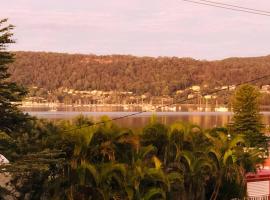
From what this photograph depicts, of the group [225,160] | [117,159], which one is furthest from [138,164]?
[225,160]

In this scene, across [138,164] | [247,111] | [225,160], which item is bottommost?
[225,160]

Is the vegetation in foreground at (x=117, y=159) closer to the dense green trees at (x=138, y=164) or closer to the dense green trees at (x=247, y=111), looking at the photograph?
the dense green trees at (x=138, y=164)

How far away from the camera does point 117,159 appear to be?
16.2m

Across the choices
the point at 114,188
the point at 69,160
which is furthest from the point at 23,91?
the point at 114,188

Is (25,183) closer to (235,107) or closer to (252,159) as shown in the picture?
(252,159)

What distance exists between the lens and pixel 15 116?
13.4 m

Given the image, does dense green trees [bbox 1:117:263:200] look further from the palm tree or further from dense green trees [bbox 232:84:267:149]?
dense green trees [bbox 232:84:267:149]

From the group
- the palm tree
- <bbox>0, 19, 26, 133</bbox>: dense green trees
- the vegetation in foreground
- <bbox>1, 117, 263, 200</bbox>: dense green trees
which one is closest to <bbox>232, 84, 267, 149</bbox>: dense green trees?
the vegetation in foreground

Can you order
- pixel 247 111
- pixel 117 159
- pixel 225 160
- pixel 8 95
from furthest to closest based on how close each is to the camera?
pixel 247 111, pixel 225 160, pixel 117 159, pixel 8 95

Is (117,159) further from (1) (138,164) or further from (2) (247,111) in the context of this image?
(2) (247,111)

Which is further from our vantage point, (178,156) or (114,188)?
(178,156)

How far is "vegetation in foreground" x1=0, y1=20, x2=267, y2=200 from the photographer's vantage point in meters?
13.3

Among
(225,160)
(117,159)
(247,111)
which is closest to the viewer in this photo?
(117,159)

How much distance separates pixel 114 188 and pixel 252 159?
6.31m
